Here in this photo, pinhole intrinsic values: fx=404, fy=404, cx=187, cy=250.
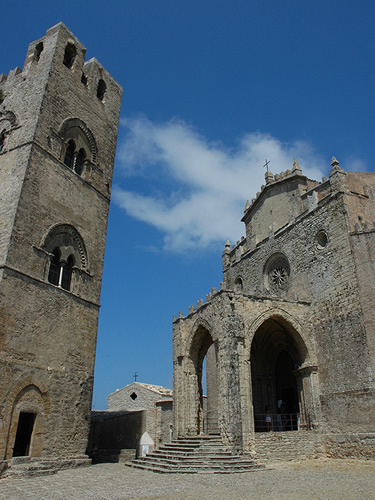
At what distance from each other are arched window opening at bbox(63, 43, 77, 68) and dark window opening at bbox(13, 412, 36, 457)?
14895 millimetres

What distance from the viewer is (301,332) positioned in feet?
52.1

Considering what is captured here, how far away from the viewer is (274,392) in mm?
18531

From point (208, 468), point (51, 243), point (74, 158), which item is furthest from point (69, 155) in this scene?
point (208, 468)

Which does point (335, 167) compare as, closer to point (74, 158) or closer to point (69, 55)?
point (74, 158)

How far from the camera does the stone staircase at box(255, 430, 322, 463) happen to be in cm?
1334

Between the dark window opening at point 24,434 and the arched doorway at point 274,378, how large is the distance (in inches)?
371

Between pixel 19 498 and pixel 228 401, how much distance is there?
23.8 ft

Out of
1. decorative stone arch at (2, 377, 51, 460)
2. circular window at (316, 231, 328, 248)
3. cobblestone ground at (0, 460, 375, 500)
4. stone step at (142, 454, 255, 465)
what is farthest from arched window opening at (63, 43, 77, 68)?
stone step at (142, 454, 255, 465)

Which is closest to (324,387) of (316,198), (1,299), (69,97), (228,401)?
(228,401)

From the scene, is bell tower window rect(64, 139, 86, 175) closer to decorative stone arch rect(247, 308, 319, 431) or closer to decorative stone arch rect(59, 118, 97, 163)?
decorative stone arch rect(59, 118, 97, 163)

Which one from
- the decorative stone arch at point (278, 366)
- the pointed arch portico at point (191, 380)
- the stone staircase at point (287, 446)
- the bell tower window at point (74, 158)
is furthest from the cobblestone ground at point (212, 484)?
the bell tower window at point (74, 158)

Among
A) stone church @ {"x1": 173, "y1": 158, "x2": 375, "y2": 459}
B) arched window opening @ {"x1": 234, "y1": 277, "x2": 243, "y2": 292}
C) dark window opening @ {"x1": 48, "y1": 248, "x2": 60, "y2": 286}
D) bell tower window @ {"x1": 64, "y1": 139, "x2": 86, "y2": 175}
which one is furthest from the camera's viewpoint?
arched window opening @ {"x1": 234, "y1": 277, "x2": 243, "y2": 292}

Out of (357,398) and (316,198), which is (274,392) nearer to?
(357,398)

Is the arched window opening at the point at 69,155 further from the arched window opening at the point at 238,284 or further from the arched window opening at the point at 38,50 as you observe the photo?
the arched window opening at the point at 238,284
